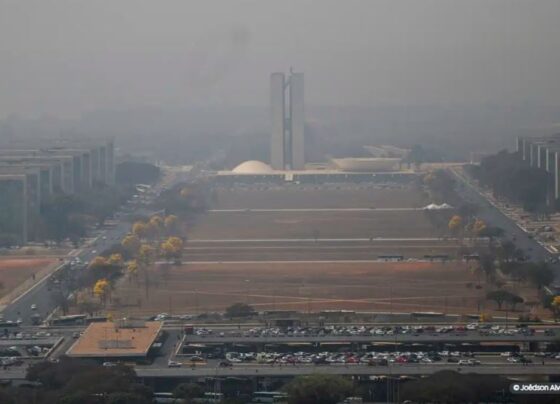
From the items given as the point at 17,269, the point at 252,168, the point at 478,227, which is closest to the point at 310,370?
the point at 17,269

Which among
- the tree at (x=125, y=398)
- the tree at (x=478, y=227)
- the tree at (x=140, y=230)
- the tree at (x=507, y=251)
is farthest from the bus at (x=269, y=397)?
the tree at (x=140, y=230)

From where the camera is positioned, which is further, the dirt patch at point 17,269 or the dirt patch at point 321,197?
the dirt patch at point 321,197

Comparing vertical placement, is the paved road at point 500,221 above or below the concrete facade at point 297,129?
below

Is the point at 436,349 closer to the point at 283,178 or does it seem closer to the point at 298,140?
the point at 283,178

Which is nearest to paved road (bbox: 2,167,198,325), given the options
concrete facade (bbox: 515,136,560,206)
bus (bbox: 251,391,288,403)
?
bus (bbox: 251,391,288,403)

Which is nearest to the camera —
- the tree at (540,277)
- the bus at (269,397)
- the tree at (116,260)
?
the bus at (269,397)

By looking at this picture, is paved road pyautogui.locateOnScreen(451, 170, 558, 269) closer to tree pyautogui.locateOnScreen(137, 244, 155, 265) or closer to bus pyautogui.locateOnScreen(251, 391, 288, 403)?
tree pyautogui.locateOnScreen(137, 244, 155, 265)

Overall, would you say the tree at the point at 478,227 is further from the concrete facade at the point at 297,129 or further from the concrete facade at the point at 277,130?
the concrete facade at the point at 277,130
